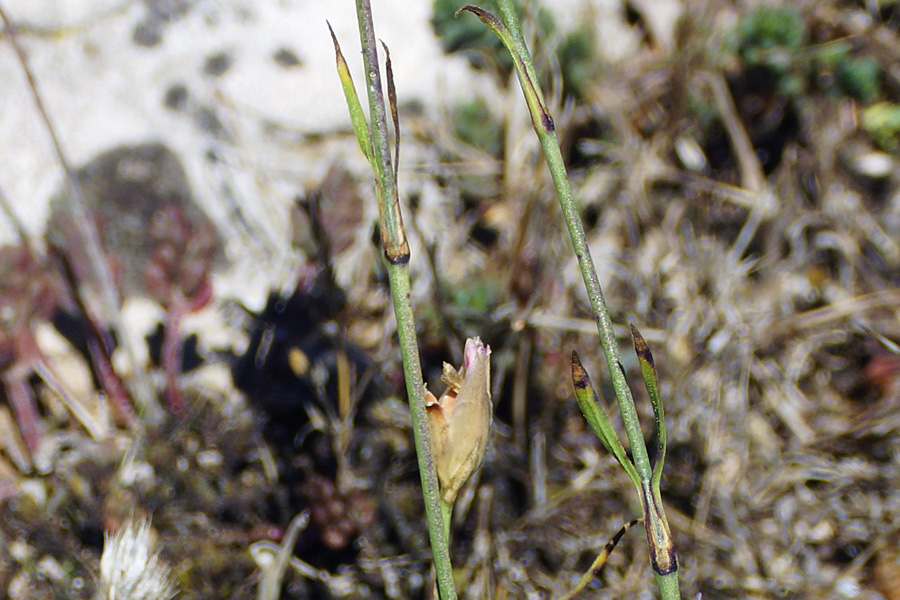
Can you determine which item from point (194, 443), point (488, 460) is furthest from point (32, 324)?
point (488, 460)

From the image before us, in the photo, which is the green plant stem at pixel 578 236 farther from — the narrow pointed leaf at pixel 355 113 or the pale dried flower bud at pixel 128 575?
the pale dried flower bud at pixel 128 575

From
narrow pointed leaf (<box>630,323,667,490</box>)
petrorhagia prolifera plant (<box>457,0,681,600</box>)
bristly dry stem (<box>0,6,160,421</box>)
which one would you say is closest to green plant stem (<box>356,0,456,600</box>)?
petrorhagia prolifera plant (<box>457,0,681,600</box>)

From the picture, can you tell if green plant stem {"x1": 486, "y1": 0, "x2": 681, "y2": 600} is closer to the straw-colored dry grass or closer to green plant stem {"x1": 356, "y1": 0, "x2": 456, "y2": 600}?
green plant stem {"x1": 356, "y1": 0, "x2": 456, "y2": 600}

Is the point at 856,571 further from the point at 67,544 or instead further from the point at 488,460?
the point at 67,544

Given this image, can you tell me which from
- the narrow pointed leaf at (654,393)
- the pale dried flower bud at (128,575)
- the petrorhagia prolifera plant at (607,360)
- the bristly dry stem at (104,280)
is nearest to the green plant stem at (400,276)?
the petrorhagia prolifera plant at (607,360)

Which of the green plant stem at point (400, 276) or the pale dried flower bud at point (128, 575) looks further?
the pale dried flower bud at point (128, 575)

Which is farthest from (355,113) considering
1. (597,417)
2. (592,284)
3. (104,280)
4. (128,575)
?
(104,280)
